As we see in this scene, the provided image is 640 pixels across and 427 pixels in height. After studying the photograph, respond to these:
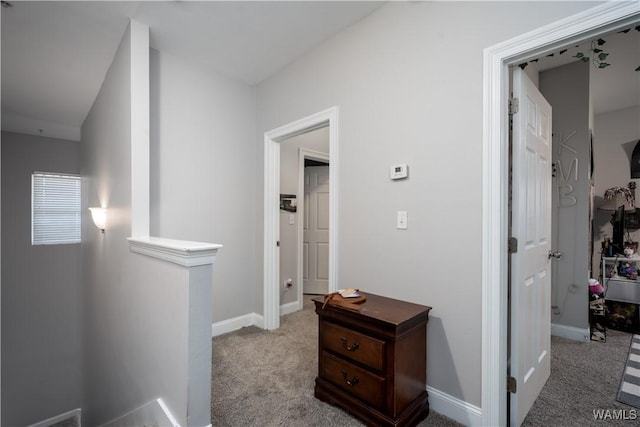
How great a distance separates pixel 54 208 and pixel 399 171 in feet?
18.3

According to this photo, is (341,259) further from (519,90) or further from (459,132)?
(519,90)

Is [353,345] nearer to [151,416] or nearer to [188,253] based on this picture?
[188,253]

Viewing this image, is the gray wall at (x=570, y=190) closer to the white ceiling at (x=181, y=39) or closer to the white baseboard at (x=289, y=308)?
the white ceiling at (x=181, y=39)

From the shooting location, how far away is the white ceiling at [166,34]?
2.12 m

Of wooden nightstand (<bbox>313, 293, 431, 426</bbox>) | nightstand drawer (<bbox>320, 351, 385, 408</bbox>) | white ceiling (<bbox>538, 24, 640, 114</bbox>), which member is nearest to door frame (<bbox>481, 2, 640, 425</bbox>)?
wooden nightstand (<bbox>313, 293, 431, 426</bbox>)

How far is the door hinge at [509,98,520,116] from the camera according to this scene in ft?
5.35

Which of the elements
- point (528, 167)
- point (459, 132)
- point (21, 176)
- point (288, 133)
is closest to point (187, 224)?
point (288, 133)

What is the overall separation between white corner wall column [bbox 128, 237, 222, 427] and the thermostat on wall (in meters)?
1.19

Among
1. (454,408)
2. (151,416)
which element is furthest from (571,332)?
(151,416)

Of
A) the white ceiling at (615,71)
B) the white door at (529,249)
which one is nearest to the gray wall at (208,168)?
the white door at (529,249)

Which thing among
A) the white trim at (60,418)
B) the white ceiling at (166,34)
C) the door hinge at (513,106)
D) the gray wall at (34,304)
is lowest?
the white trim at (60,418)

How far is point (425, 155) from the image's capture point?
1.84 metres

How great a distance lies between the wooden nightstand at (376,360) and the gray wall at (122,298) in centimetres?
84

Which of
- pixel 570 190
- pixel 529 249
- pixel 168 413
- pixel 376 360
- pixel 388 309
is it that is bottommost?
pixel 168 413
